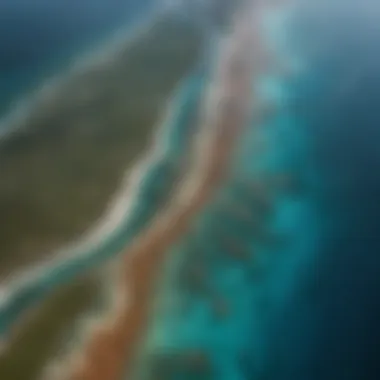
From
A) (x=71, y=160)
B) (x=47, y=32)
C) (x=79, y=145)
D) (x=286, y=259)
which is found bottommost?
(x=286, y=259)

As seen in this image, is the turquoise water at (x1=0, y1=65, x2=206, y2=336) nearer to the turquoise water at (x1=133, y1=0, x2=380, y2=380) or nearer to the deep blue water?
the turquoise water at (x1=133, y1=0, x2=380, y2=380)

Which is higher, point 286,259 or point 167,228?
point 167,228

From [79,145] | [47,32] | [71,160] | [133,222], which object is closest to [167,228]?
[133,222]

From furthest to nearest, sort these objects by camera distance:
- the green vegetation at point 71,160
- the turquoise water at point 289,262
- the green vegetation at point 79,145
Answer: the green vegetation at point 79,145
the green vegetation at point 71,160
the turquoise water at point 289,262

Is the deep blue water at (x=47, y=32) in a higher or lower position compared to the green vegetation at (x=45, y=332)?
higher

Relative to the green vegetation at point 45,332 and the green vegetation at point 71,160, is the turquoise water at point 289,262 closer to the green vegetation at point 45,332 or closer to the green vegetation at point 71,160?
the green vegetation at point 45,332

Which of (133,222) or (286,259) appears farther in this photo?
(133,222)

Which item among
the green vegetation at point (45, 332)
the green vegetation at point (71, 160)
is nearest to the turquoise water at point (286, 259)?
the green vegetation at point (45, 332)

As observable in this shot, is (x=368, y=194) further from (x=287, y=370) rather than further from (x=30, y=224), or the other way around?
(x=30, y=224)

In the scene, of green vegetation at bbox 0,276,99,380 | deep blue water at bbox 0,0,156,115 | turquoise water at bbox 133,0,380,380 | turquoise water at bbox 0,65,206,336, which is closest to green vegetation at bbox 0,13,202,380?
green vegetation at bbox 0,276,99,380

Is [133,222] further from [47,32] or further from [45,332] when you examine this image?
[47,32]
